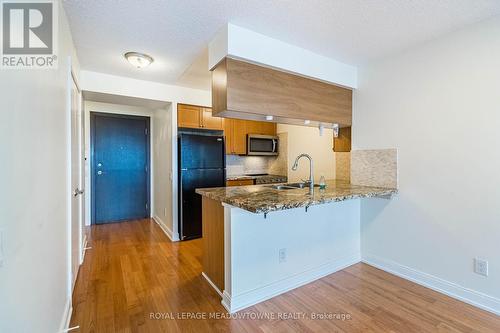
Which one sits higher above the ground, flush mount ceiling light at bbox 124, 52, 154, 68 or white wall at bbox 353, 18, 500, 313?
flush mount ceiling light at bbox 124, 52, 154, 68

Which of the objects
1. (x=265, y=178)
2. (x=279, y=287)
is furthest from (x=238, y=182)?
(x=279, y=287)

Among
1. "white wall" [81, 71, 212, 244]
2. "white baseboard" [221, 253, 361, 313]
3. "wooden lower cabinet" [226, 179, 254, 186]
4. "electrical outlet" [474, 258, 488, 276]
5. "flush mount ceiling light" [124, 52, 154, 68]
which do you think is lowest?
"white baseboard" [221, 253, 361, 313]

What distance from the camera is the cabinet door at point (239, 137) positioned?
14.8 feet

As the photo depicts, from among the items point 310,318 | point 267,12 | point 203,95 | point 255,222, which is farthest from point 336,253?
point 203,95

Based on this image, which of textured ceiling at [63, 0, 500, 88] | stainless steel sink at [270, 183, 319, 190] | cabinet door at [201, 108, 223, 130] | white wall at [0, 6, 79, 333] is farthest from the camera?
cabinet door at [201, 108, 223, 130]

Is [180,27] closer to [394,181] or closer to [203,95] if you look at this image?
[203,95]

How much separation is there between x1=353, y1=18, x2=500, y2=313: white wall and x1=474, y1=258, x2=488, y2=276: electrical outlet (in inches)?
1.4

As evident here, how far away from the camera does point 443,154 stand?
7.41 ft

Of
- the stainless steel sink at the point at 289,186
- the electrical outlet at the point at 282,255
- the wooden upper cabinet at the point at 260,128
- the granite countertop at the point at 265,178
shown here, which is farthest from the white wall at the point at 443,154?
the wooden upper cabinet at the point at 260,128

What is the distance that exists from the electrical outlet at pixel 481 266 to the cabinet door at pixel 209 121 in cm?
354

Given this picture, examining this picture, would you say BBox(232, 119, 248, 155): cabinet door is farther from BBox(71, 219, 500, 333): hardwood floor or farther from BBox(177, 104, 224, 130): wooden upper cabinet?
BBox(71, 219, 500, 333): hardwood floor

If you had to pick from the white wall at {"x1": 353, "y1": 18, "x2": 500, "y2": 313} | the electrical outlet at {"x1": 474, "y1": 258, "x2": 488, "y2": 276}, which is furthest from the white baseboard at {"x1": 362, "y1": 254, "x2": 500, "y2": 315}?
the electrical outlet at {"x1": 474, "y1": 258, "x2": 488, "y2": 276}

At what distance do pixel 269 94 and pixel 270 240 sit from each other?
1390 mm

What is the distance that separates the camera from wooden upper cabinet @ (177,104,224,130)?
379cm
